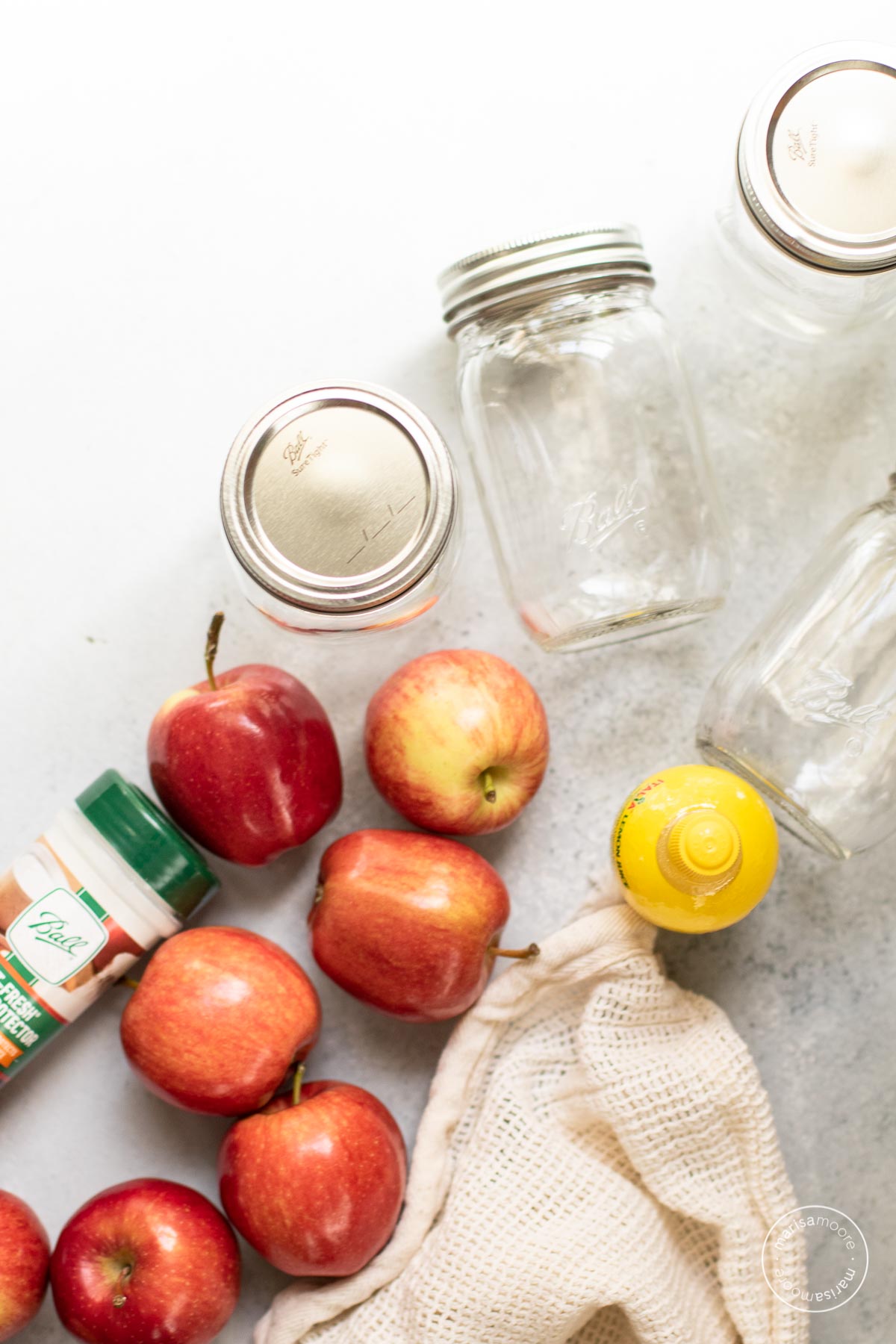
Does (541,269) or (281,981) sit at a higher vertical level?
(541,269)

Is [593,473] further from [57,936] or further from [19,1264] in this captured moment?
[19,1264]

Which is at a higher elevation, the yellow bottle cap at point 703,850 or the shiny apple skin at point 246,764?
the shiny apple skin at point 246,764

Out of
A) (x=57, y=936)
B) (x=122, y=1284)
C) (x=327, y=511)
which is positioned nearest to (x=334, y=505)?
(x=327, y=511)

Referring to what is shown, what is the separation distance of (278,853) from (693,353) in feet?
2.02

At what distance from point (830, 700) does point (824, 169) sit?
1.44ft

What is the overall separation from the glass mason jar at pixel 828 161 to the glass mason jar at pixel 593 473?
5.0 inches

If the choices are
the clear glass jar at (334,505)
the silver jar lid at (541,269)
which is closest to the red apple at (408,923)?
the clear glass jar at (334,505)

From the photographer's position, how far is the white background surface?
0.97 meters

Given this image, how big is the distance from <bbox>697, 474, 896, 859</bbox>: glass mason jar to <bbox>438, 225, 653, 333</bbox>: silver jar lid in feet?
1.01

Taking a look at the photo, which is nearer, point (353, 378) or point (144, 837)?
point (144, 837)

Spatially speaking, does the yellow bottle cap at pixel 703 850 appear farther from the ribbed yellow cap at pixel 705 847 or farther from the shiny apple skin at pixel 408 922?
the shiny apple skin at pixel 408 922

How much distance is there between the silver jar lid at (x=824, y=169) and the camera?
80 cm

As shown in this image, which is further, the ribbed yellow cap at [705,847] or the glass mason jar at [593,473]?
the glass mason jar at [593,473]

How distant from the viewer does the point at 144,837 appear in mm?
859
